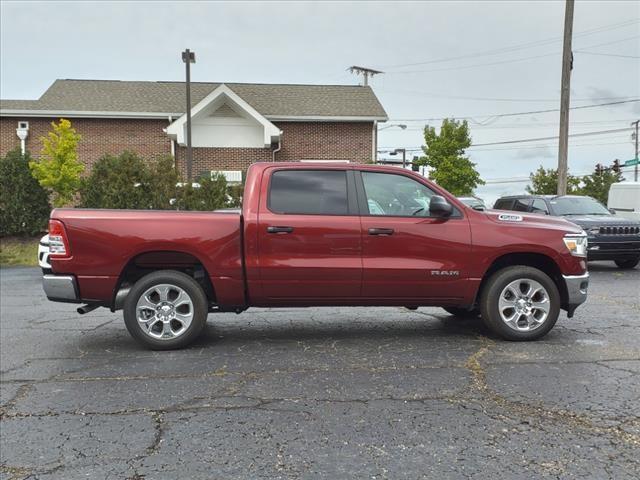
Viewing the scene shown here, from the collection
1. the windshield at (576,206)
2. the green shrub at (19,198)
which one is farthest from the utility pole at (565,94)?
the green shrub at (19,198)

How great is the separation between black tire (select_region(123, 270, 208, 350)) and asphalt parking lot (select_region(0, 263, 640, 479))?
5.2 inches

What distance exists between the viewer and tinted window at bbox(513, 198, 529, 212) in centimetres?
1339

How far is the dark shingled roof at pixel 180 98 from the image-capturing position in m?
22.2

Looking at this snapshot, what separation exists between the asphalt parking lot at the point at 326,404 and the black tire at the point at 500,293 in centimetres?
15

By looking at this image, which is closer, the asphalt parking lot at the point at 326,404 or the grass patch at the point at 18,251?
the asphalt parking lot at the point at 326,404

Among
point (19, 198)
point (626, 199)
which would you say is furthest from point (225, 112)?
point (626, 199)

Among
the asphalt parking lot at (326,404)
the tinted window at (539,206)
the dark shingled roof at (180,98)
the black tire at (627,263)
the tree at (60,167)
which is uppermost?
the dark shingled roof at (180,98)

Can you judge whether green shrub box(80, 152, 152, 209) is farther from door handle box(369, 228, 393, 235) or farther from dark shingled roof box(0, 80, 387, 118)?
door handle box(369, 228, 393, 235)

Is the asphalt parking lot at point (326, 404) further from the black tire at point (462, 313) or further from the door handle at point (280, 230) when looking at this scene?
the door handle at point (280, 230)

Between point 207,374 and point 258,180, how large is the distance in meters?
2.05

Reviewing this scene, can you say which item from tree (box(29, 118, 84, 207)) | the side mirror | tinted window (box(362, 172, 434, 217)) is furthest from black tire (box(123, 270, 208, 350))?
tree (box(29, 118, 84, 207))

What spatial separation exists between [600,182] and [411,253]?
50.9 m

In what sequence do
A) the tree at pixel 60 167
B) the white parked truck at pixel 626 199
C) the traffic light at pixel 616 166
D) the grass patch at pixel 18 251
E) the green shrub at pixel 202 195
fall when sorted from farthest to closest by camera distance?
the traffic light at pixel 616 166, the tree at pixel 60 167, the green shrub at pixel 202 195, the grass patch at pixel 18 251, the white parked truck at pixel 626 199

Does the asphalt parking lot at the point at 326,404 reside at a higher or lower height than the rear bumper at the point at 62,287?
lower
